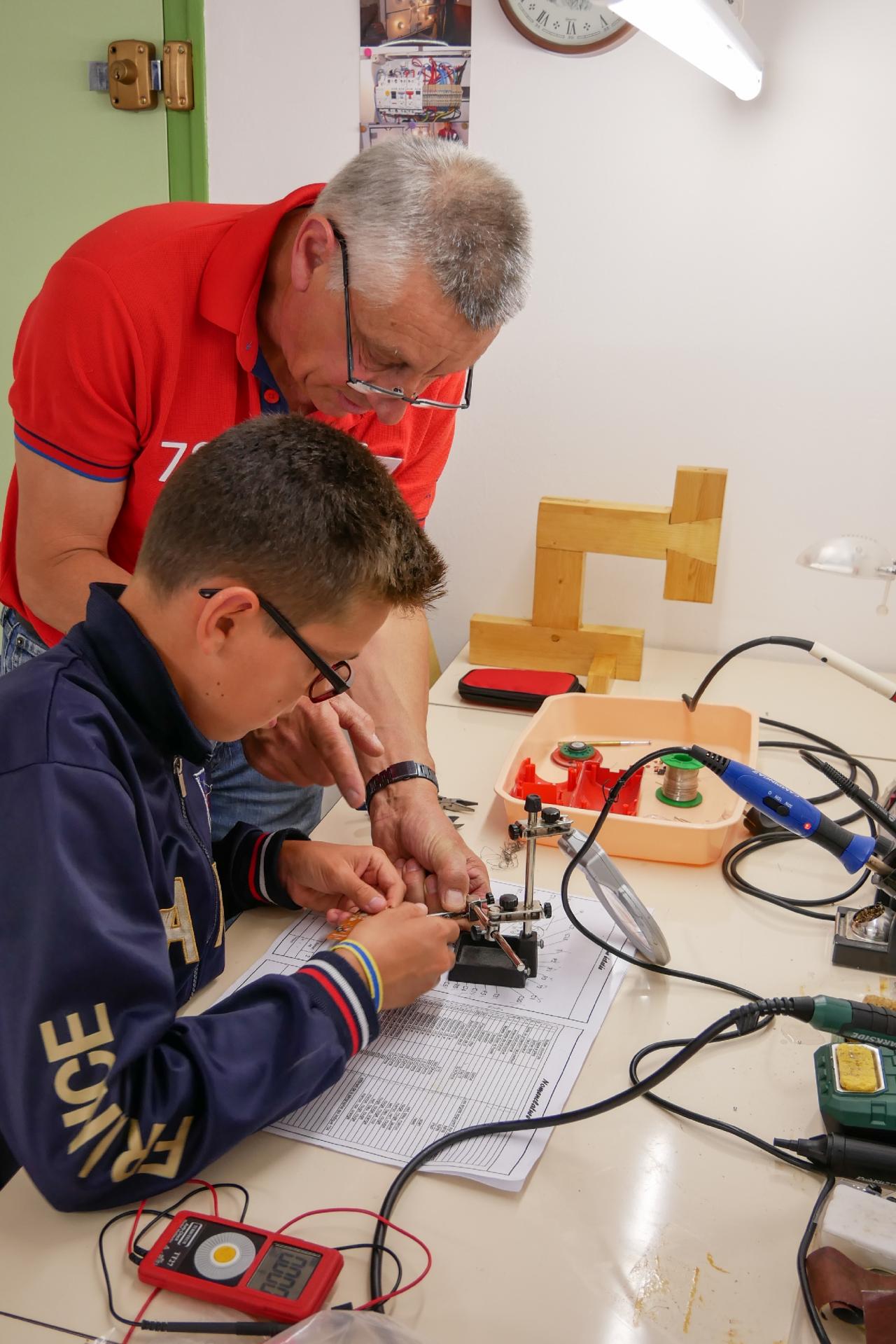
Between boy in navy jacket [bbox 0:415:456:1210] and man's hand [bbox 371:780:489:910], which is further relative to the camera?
man's hand [bbox 371:780:489:910]

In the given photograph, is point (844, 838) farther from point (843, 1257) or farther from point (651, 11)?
point (651, 11)

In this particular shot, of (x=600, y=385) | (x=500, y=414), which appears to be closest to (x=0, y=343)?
(x=500, y=414)

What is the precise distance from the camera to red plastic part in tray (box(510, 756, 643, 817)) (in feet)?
4.83

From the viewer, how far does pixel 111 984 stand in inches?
31.5

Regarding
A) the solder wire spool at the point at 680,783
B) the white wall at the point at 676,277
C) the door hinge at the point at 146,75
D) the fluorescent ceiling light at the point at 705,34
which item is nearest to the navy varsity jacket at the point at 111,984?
the solder wire spool at the point at 680,783

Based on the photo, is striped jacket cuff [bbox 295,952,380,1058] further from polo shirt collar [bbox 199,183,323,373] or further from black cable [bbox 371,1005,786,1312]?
polo shirt collar [bbox 199,183,323,373]

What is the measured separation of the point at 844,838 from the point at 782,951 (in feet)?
0.61

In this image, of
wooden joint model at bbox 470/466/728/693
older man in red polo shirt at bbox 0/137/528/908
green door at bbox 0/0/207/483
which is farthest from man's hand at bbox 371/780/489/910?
green door at bbox 0/0/207/483

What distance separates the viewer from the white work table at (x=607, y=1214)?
0.74 meters

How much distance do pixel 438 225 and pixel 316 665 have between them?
1.81ft

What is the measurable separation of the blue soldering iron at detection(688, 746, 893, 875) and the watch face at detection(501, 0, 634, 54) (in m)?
1.51

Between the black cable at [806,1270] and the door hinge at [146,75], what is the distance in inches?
88.9

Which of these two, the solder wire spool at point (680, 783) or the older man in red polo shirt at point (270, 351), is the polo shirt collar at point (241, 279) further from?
the solder wire spool at point (680, 783)

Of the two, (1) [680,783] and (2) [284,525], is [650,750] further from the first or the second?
(2) [284,525]
